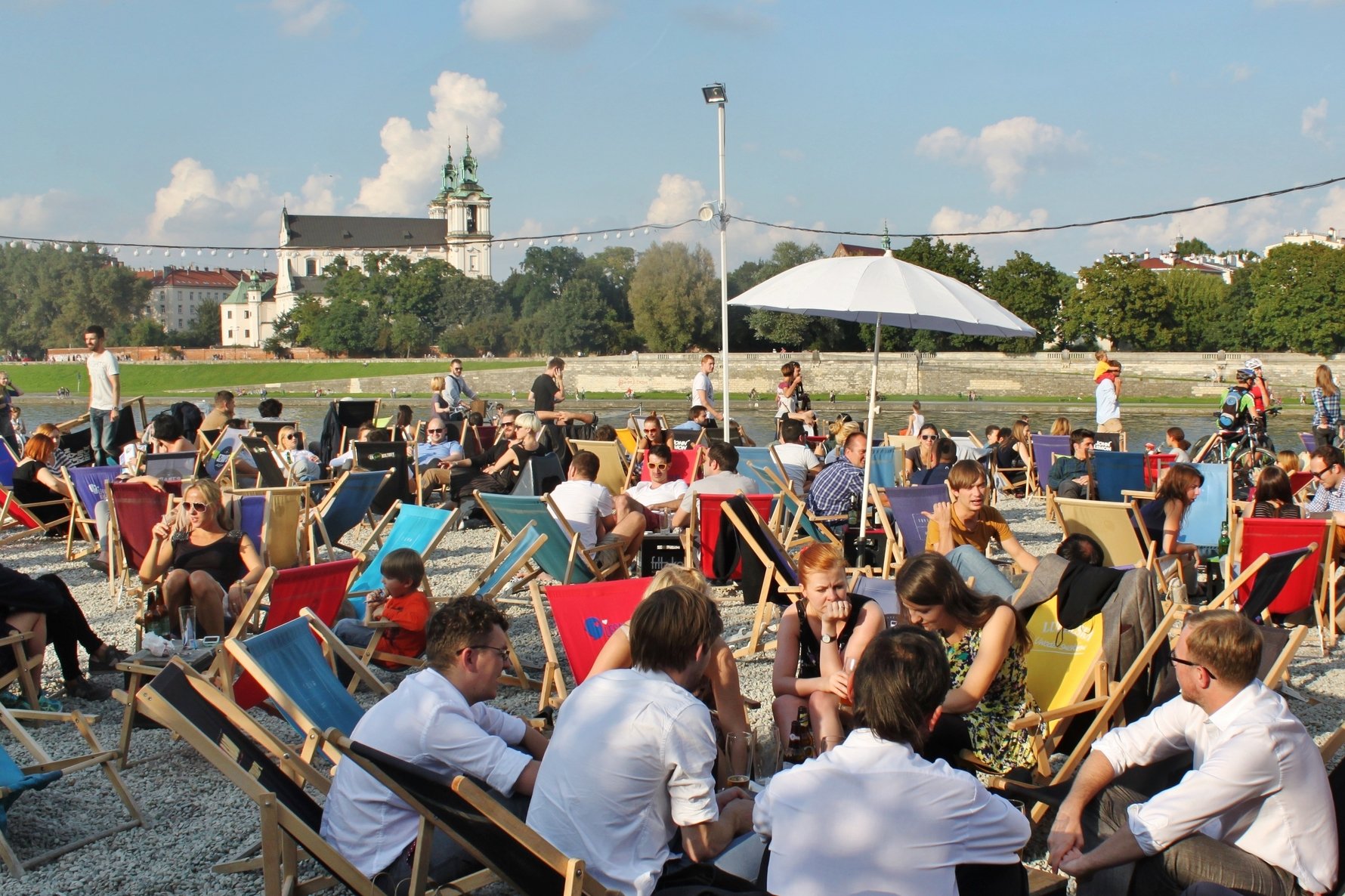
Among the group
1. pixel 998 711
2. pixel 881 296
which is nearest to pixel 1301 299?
pixel 881 296

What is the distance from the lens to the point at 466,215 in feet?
375

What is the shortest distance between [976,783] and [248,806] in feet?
8.37

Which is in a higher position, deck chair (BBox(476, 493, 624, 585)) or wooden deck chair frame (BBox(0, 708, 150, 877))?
deck chair (BBox(476, 493, 624, 585))

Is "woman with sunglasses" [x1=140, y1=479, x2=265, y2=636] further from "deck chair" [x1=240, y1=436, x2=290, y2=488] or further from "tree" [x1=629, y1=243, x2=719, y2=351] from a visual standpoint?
"tree" [x1=629, y1=243, x2=719, y2=351]

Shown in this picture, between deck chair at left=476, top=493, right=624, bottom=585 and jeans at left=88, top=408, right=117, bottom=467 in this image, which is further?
jeans at left=88, top=408, right=117, bottom=467

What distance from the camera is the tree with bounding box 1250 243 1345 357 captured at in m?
64.2

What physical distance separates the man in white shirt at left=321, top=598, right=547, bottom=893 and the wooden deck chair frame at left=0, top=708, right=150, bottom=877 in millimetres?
959

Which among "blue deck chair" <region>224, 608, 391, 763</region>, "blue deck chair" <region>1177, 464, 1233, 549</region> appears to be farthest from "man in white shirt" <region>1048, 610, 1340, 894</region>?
"blue deck chair" <region>1177, 464, 1233, 549</region>

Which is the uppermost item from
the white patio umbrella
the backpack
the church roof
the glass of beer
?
the church roof

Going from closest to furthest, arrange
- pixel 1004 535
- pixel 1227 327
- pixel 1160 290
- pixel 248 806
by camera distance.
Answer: pixel 248 806 → pixel 1004 535 → pixel 1160 290 → pixel 1227 327

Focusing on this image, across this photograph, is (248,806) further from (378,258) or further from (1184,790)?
(378,258)

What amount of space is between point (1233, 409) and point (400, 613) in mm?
9191

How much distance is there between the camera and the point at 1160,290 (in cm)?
6794

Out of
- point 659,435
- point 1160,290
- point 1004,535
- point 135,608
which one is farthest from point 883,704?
point 1160,290
